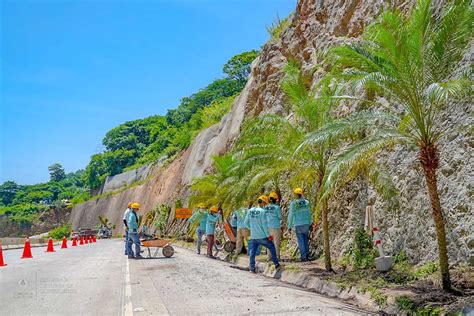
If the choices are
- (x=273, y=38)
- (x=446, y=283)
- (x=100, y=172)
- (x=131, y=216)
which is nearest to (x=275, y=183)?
(x=131, y=216)

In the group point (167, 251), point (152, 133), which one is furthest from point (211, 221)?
point (152, 133)

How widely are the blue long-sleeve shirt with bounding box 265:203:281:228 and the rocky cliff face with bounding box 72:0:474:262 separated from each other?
1.87m

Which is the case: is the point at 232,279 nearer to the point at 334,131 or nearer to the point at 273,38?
the point at 334,131

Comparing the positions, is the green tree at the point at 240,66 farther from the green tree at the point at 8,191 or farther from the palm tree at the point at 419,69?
the green tree at the point at 8,191

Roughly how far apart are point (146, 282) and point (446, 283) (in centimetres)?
643

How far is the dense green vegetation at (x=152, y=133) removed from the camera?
73438 mm

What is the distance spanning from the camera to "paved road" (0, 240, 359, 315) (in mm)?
7656

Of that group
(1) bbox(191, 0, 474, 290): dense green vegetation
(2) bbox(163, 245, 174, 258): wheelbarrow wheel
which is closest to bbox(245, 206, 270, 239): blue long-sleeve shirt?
(1) bbox(191, 0, 474, 290): dense green vegetation

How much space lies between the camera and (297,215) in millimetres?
14852

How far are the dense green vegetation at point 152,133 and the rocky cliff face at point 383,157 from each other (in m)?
33.0

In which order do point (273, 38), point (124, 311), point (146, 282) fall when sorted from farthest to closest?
1. point (273, 38)
2. point (146, 282)
3. point (124, 311)

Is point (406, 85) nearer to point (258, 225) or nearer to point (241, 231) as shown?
point (258, 225)

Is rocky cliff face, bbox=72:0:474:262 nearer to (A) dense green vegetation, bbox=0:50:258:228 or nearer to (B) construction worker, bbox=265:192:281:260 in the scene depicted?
(B) construction worker, bbox=265:192:281:260

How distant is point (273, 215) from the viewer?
14602 millimetres
